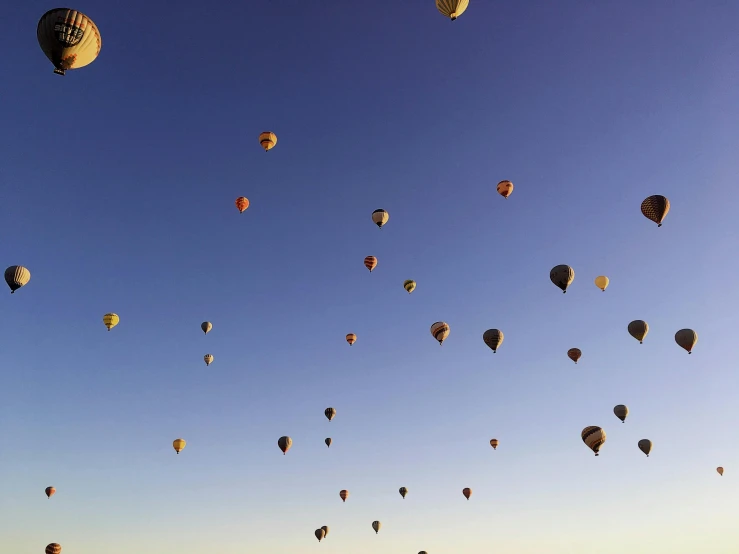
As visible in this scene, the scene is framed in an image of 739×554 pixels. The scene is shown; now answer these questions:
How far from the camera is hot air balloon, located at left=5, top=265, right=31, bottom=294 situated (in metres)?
36.8

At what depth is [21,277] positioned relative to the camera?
3734 cm

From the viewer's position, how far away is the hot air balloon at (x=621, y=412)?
45844mm

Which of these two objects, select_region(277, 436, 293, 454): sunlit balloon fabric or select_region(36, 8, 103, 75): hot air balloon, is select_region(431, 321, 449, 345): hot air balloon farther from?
select_region(36, 8, 103, 75): hot air balloon

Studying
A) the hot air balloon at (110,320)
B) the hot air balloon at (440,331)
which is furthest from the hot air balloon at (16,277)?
the hot air balloon at (440,331)

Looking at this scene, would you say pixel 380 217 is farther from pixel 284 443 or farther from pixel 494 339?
pixel 284 443

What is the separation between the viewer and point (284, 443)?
49.6 m

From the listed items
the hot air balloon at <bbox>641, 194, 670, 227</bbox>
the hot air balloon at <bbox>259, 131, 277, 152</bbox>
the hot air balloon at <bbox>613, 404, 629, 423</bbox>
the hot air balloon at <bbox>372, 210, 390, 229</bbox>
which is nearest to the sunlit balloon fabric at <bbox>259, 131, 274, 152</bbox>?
the hot air balloon at <bbox>259, 131, 277, 152</bbox>

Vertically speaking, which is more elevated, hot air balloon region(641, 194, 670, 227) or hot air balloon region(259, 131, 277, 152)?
hot air balloon region(259, 131, 277, 152)

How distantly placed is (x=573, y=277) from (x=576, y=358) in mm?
10326

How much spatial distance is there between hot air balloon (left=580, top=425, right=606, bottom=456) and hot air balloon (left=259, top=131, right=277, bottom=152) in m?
32.0

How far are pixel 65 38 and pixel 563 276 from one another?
3127cm

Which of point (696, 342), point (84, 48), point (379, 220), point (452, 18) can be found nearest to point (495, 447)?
point (696, 342)

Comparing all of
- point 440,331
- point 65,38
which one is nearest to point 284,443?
point 440,331

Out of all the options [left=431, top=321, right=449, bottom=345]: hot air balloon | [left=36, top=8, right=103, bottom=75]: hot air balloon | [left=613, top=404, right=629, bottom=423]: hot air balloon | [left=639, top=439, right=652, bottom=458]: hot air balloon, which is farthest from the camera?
[left=639, top=439, right=652, bottom=458]: hot air balloon
